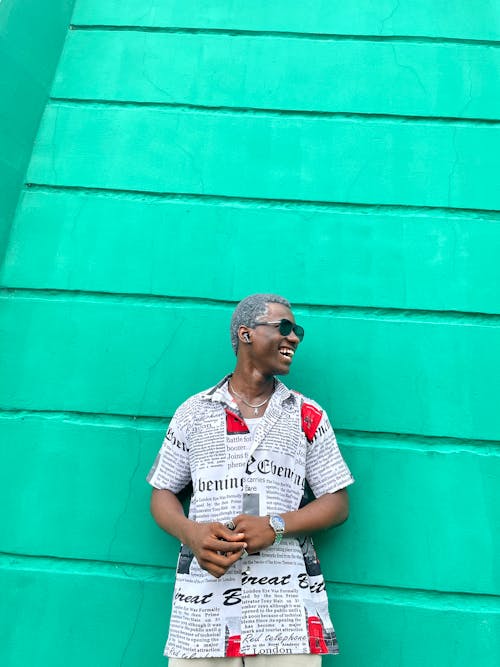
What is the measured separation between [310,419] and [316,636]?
0.71m

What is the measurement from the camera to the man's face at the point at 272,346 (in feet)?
7.23

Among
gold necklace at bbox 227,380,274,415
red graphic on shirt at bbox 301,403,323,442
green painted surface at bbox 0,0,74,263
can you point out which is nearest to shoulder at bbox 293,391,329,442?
red graphic on shirt at bbox 301,403,323,442

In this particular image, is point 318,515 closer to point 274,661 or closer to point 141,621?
point 274,661

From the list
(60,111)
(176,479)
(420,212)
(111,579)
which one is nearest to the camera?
(176,479)

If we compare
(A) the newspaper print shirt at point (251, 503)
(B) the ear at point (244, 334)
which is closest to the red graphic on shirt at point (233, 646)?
(A) the newspaper print shirt at point (251, 503)

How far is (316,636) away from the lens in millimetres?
1928

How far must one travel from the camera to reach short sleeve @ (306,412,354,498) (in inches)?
85.9

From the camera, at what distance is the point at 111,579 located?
Answer: 8.04ft

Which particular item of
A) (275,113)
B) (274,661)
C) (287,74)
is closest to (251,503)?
(274,661)

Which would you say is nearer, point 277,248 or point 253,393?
point 253,393

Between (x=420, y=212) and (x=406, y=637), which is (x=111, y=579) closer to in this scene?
(x=406, y=637)

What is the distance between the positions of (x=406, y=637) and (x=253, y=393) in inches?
43.4

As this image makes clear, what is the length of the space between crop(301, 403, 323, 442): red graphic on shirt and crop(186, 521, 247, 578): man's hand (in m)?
0.48

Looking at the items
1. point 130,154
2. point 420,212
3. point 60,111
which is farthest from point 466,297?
point 60,111
